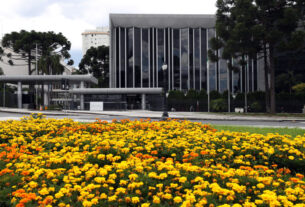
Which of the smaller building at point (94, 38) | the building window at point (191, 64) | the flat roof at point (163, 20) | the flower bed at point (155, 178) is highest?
the smaller building at point (94, 38)

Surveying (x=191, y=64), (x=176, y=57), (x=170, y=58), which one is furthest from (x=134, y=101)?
(x=191, y=64)

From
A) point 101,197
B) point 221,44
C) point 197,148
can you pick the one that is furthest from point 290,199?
point 221,44

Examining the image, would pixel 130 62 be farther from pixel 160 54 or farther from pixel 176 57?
pixel 176 57

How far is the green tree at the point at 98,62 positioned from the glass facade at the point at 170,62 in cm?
1975

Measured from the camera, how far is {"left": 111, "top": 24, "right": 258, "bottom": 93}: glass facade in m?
51.8

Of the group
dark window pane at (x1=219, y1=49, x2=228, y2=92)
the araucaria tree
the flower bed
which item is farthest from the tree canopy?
the flower bed

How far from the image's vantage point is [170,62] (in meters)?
52.5

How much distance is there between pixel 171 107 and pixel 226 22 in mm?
14429

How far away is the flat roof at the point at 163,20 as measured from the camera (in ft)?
165

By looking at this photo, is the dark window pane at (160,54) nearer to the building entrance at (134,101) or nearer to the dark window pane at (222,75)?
the building entrance at (134,101)

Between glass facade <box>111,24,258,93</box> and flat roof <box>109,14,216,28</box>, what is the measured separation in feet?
2.77

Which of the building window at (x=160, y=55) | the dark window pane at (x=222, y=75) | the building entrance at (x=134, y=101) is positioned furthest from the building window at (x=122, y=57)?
the dark window pane at (x=222, y=75)

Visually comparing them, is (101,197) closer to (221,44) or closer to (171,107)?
(221,44)

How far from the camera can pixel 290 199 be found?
10.2 ft
